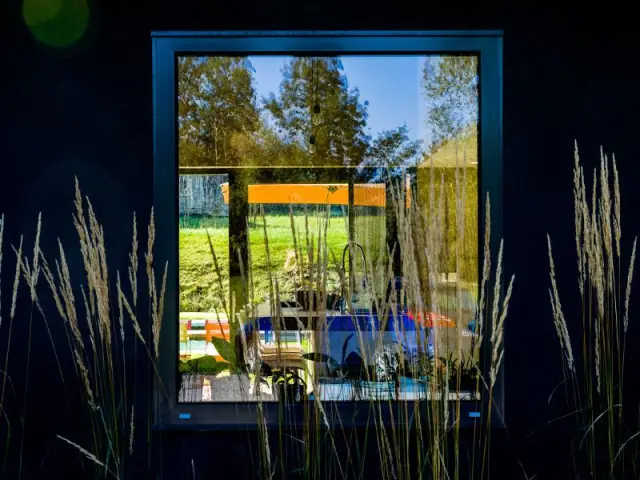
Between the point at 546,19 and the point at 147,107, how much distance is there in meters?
1.61

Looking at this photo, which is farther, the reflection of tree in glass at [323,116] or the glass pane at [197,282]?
the reflection of tree in glass at [323,116]

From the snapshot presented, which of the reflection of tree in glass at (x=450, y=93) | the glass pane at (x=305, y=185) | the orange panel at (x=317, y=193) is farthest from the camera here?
the orange panel at (x=317, y=193)

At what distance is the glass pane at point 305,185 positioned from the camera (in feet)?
7.67

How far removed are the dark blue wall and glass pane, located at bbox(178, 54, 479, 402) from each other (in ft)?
0.57

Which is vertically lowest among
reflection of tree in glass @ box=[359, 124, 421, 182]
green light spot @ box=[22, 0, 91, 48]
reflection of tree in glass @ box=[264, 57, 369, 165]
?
reflection of tree in glass @ box=[359, 124, 421, 182]

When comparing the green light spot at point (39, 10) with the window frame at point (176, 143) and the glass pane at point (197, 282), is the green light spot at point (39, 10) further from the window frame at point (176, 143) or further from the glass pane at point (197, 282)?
the glass pane at point (197, 282)

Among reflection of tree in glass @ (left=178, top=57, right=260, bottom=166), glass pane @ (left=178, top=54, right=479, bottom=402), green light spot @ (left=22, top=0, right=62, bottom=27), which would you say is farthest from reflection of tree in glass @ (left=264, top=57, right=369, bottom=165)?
green light spot @ (left=22, top=0, right=62, bottom=27)

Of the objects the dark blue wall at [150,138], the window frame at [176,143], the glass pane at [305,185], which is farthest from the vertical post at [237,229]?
the dark blue wall at [150,138]

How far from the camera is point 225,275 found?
2637mm

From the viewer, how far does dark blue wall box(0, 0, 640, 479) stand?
2584 millimetres

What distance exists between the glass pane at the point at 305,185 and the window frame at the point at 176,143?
0.17ft

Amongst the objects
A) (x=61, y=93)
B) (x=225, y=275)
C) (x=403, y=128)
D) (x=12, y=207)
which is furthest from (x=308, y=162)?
(x=12, y=207)

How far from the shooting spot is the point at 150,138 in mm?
2594

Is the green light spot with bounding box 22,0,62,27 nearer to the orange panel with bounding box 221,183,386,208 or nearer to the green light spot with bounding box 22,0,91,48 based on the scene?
the green light spot with bounding box 22,0,91,48
